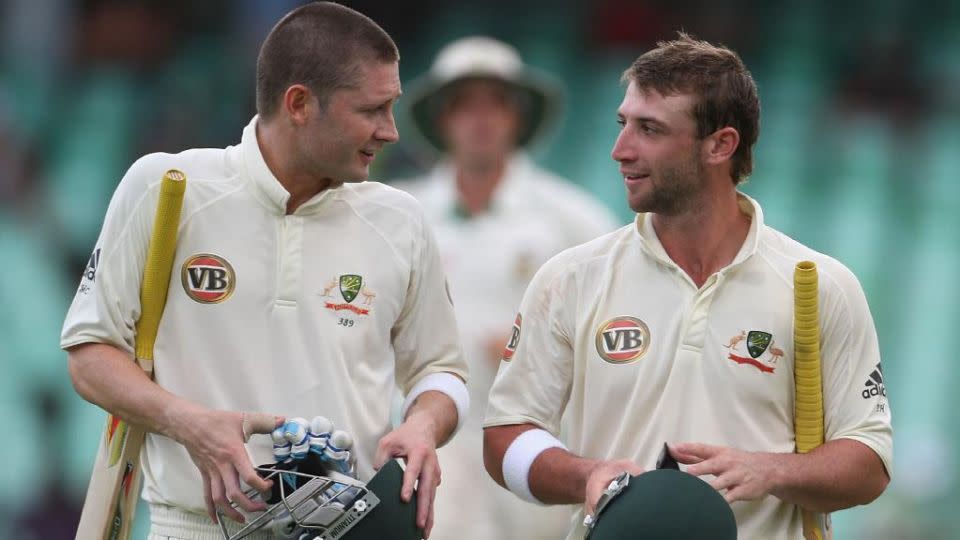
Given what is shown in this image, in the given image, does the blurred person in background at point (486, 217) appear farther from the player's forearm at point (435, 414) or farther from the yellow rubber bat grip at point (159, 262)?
the yellow rubber bat grip at point (159, 262)

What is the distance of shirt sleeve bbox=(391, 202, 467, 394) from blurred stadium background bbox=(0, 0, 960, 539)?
4487mm

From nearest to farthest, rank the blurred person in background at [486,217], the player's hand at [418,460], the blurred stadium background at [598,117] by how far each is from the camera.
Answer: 1. the player's hand at [418,460]
2. the blurred person in background at [486,217]
3. the blurred stadium background at [598,117]

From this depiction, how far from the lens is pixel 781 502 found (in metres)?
3.44

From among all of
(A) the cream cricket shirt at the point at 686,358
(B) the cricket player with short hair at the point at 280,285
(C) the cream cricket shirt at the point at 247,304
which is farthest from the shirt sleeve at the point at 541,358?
(C) the cream cricket shirt at the point at 247,304

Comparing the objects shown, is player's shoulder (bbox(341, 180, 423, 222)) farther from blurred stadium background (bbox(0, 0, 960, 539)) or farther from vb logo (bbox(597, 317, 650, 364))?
blurred stadium background (bbox(0, 0, 960, 539))

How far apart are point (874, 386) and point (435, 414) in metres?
0.88

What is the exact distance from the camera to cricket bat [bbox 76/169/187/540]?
3424 mm

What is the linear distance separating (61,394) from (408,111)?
8.79 feet

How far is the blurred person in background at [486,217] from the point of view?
529cm

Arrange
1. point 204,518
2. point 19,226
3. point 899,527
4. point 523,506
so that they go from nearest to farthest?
point 204,518, point 523,506, point 899,527, point 19,226

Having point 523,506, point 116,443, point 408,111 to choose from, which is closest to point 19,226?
point 408,111

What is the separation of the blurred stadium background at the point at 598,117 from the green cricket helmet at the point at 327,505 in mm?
5004

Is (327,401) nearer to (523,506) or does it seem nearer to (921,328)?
(523,506)

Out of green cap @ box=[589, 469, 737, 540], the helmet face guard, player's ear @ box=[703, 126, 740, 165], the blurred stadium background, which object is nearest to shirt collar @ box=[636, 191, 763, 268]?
player's ear @ box=[703, 126, 740, 165]
